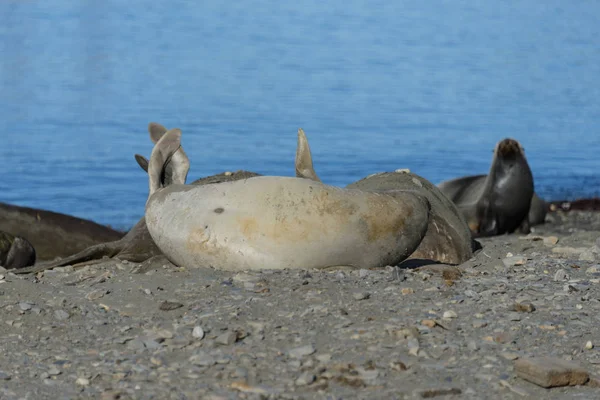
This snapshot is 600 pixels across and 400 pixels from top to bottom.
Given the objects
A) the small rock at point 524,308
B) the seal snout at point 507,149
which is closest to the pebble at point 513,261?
the small rock at point 524,308

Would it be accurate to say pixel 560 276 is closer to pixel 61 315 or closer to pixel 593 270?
pixel 593 270

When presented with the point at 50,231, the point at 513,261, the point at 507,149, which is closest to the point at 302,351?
the point at 513,261

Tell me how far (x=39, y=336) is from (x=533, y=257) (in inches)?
123

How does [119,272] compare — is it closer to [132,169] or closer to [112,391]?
[112,391]

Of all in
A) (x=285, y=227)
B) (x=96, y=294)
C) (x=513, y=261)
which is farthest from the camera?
(x=513, y=261)

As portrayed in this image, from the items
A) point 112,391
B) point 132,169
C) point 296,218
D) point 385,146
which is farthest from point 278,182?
point 385,146

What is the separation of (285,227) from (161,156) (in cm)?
125

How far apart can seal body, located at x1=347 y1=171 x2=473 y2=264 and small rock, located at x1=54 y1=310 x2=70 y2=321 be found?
2.28m

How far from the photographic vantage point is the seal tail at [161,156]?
6457mm

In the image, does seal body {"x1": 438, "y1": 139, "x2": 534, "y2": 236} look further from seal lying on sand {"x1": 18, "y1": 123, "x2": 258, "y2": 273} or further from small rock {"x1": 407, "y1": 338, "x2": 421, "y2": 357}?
small rock {"x1": 407, "y1": 338, "x2": 421, "y2": 357}

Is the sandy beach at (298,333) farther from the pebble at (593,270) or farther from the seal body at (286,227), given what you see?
the seal body at (286,227)

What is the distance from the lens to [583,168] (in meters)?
18.5

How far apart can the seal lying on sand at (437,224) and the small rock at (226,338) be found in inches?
82.0

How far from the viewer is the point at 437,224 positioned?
7203 millimetres
